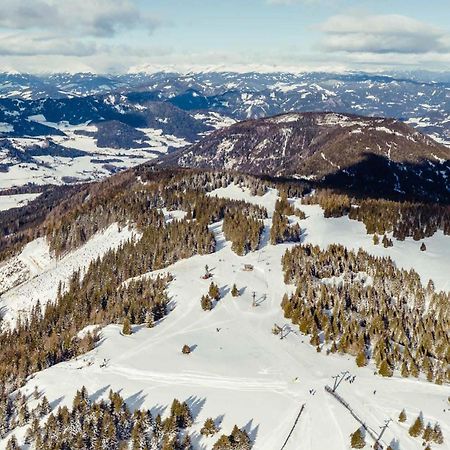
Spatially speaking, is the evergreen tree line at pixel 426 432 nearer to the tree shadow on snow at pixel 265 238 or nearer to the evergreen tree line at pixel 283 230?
the tree shadow on snow at pixel 265 238

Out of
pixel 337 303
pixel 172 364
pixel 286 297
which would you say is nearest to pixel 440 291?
pixel 337 303

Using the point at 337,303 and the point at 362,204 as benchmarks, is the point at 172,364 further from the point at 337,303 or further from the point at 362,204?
the point at 362,204

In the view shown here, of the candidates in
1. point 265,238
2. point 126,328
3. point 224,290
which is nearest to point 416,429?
point 126,328

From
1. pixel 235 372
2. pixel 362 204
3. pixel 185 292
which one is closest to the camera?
pixel 235 372

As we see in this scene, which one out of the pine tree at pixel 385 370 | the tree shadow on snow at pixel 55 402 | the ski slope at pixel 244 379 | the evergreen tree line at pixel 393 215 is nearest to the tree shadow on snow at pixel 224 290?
the ski slope at pixel 244 379

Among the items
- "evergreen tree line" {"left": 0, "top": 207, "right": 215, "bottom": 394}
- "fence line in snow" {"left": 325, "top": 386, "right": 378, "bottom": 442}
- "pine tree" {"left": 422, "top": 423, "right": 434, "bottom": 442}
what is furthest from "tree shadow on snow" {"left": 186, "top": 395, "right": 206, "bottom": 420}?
"pine tree" {"left": 422, "top": 423, "right": 434, "bottom": 442}
